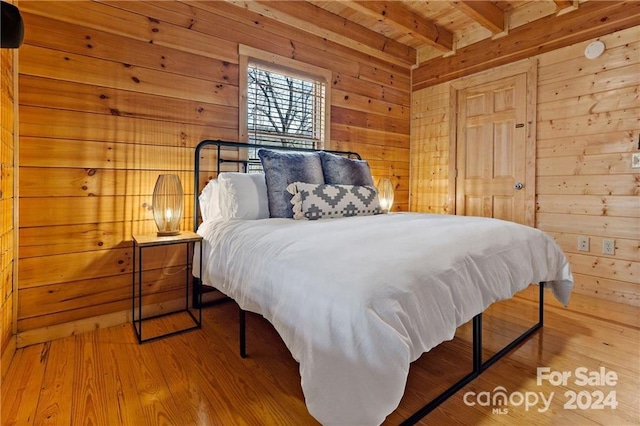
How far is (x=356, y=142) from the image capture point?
3480 mm

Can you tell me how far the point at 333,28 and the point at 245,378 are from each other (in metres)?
3.05

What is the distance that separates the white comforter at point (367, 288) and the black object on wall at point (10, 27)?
107 centimetres

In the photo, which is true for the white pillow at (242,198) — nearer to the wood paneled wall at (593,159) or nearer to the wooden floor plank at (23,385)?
the wooden floor plank at (23,385)

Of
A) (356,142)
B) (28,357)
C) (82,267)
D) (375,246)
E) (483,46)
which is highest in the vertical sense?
(483,46)

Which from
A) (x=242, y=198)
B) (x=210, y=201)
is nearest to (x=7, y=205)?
(x=210, y=201)

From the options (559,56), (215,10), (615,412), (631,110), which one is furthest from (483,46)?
(615,412)

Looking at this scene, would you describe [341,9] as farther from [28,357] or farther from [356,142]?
[28,357]

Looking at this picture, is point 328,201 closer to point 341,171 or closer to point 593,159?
point 341,171

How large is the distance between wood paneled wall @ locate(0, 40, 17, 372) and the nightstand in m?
0.57

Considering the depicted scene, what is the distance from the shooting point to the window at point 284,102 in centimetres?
276

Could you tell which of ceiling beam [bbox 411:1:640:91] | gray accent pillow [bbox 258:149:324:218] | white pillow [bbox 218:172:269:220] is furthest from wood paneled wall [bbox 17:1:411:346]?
ceiling beam [bbox 411:1:640:91]

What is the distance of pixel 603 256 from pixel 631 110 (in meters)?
1.12

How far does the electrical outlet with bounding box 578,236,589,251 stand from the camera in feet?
8.86

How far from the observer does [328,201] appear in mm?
2170
